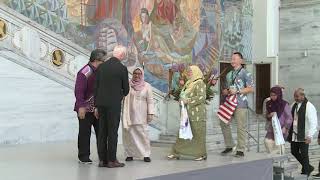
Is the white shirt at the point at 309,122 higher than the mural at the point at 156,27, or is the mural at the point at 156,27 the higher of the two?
the mural at the point at 156,27

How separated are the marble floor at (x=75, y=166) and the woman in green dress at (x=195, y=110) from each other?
0.24 meters

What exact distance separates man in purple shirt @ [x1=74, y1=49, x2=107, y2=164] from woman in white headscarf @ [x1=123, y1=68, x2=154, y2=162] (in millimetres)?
564

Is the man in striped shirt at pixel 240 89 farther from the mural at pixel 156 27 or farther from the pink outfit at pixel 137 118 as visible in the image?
the mural at pixel 156 27

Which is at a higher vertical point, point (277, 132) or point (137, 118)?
point (137, 118)

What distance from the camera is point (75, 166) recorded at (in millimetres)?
7836

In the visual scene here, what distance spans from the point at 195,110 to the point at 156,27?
8.81 m

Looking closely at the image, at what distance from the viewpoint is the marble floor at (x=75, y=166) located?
685cm

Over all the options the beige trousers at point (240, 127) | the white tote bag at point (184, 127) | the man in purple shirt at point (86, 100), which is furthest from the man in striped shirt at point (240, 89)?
the man in purple shirt at point (86, 100)

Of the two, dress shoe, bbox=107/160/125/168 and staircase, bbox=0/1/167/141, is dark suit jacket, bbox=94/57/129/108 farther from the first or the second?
staircase, bbox=0/1/167/141

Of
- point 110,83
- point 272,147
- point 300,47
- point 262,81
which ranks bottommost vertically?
point 272,147

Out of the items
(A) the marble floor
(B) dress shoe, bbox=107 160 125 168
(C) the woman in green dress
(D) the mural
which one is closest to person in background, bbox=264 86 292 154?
(A) the marble floor

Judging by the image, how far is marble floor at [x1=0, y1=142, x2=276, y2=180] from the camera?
685 centimetres

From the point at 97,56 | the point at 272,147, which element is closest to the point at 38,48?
the point at 97,56

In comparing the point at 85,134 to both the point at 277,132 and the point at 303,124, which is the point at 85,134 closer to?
the point at 277,132
